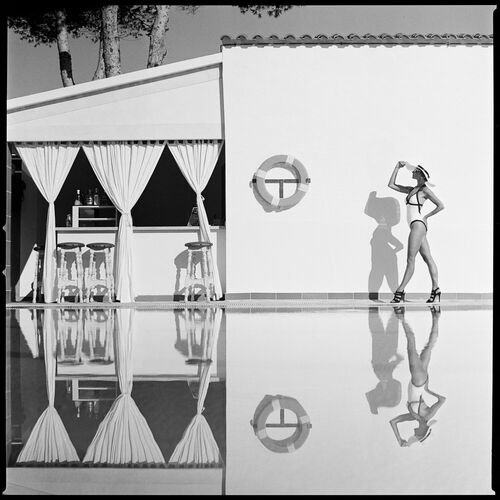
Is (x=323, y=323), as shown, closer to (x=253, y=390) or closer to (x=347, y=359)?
(x=347, y=359)

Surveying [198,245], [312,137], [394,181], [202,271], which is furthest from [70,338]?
[312,137]

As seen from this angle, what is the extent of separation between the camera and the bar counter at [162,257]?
8.98m

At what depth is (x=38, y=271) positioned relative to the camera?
30.3ft

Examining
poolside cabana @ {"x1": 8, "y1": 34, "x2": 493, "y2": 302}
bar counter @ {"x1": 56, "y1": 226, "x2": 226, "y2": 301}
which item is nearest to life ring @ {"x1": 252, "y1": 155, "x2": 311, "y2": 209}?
poolside cabana @ {"x1": 8, "y1": 34, "x2": 493, "y2": 302}

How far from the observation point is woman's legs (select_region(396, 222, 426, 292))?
26.0 ft

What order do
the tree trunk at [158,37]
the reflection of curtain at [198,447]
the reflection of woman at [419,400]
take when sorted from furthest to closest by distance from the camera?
1. the tree trunk at [158,37]
2. the reflection of woman at [419,400]
3. the reflection of curtain at [198,447]

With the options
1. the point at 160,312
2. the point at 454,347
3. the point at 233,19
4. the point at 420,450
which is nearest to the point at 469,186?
the point at 160,312

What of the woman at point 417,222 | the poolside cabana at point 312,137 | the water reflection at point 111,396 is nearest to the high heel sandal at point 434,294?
the woman at point 417,222

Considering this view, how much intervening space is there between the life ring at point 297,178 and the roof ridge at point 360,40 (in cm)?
159

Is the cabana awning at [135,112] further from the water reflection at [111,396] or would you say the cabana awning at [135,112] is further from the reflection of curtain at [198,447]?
the reflection of curtain at [198,447]

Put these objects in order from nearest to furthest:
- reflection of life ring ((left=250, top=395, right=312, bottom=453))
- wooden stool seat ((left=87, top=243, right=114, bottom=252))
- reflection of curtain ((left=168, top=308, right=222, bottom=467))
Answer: reflection of curtain ((left=168, top=308, right=222, bottom=467)) → reflection of life ring ((left=250, top=395, right=312, bottom=453)) → wooden stool seat ((left=87, top=243, right=114, bottom=252))

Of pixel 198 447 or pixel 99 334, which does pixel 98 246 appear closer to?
pixel 99 334

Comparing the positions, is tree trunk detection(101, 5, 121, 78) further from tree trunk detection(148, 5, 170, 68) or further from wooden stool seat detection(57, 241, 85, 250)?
wooden stool seat detection(57, 241, 85, 250)

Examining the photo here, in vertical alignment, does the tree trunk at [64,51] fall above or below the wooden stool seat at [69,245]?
above
